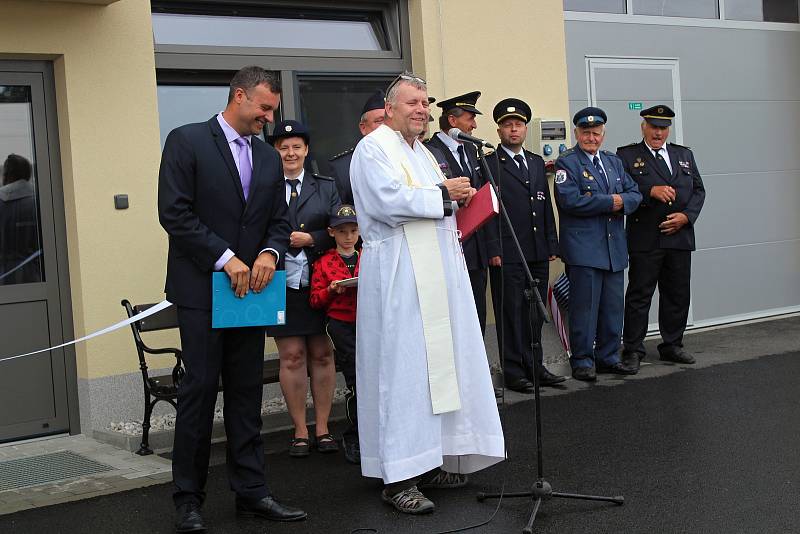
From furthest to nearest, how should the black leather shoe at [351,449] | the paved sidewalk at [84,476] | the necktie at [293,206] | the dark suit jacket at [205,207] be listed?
the necktie at [293,206] → the black leather shoe at [351,449] → the paved sidewalk at [84,476] → the dark suit jacket at [205,207]

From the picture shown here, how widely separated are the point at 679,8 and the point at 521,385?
4.65 meters

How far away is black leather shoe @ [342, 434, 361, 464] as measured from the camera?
252 inches

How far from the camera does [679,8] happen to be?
1090 centimetres

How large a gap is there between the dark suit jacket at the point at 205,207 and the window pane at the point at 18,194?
275cm

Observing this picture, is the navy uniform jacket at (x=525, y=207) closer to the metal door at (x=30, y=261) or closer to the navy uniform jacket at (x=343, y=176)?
the navy uniform jacket at (x=343, y=176)

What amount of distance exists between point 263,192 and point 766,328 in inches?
287

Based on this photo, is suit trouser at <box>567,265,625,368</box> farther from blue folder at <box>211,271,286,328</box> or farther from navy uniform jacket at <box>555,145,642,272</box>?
blue folder at <box>211,271,286,328</box>

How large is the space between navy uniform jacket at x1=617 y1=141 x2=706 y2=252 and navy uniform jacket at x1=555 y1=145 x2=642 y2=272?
1.10 ft

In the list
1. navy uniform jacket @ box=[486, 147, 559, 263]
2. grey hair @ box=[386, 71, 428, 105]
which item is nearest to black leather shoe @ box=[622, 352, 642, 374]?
navy uniform jacket @ box=[486, 147, 559, 263]

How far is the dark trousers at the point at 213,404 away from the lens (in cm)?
500

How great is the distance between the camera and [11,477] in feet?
21.2

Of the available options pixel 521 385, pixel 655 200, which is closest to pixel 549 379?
pixel 521 385

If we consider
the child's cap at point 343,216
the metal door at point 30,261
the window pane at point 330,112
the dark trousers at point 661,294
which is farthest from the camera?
the dark trousers at point 661,294

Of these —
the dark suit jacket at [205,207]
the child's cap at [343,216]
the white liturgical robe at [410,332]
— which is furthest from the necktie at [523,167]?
the dark suit jacket at [205,207]
